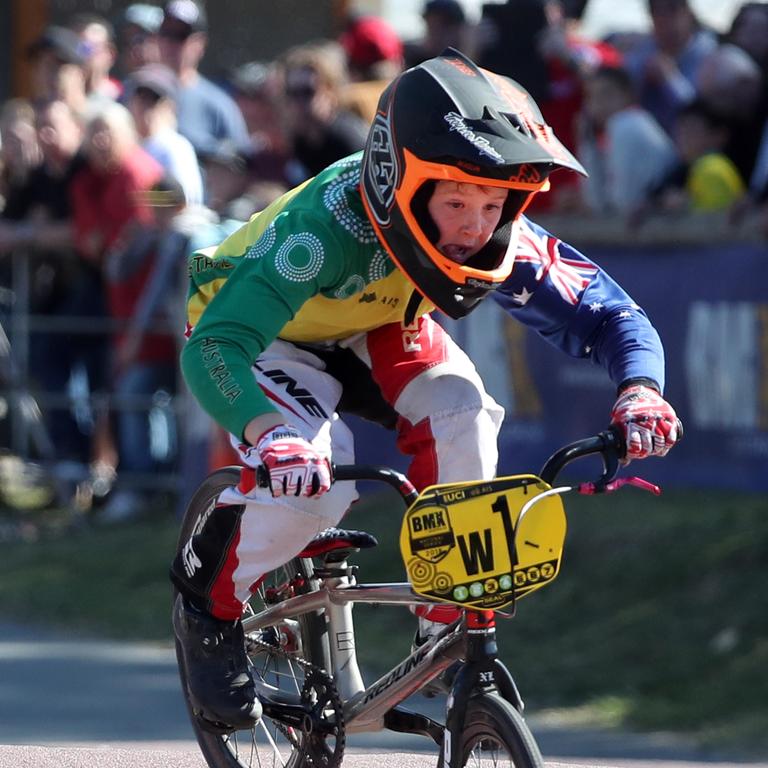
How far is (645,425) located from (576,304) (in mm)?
601

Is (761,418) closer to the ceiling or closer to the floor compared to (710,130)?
closer to the floor

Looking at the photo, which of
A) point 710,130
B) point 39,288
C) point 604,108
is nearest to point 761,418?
point 710,130

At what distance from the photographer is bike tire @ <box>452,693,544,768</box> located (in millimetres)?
4035

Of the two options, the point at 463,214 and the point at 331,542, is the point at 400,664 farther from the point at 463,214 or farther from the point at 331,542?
the point at 463,214

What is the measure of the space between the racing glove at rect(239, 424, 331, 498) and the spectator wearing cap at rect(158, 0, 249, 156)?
807 centimetres

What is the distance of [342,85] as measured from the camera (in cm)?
1075

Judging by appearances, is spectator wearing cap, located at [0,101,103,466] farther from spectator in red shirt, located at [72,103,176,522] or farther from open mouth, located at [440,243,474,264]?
open mouth, located at [440,243,474,264]

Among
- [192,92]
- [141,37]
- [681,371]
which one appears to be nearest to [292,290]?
[681,371]

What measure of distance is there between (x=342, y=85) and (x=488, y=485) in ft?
22.9

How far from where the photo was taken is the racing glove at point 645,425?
4254 mm

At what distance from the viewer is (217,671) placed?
16.0 feet

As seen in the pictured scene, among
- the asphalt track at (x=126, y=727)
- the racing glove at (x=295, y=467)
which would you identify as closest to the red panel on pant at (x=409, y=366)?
the racing glove at (x=295, y=467)

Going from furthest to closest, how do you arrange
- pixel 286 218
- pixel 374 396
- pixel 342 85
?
1. pixel 342 85
2. pixel 374 396
3. pixel 286 218

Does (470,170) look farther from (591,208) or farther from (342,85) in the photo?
(342,85)
